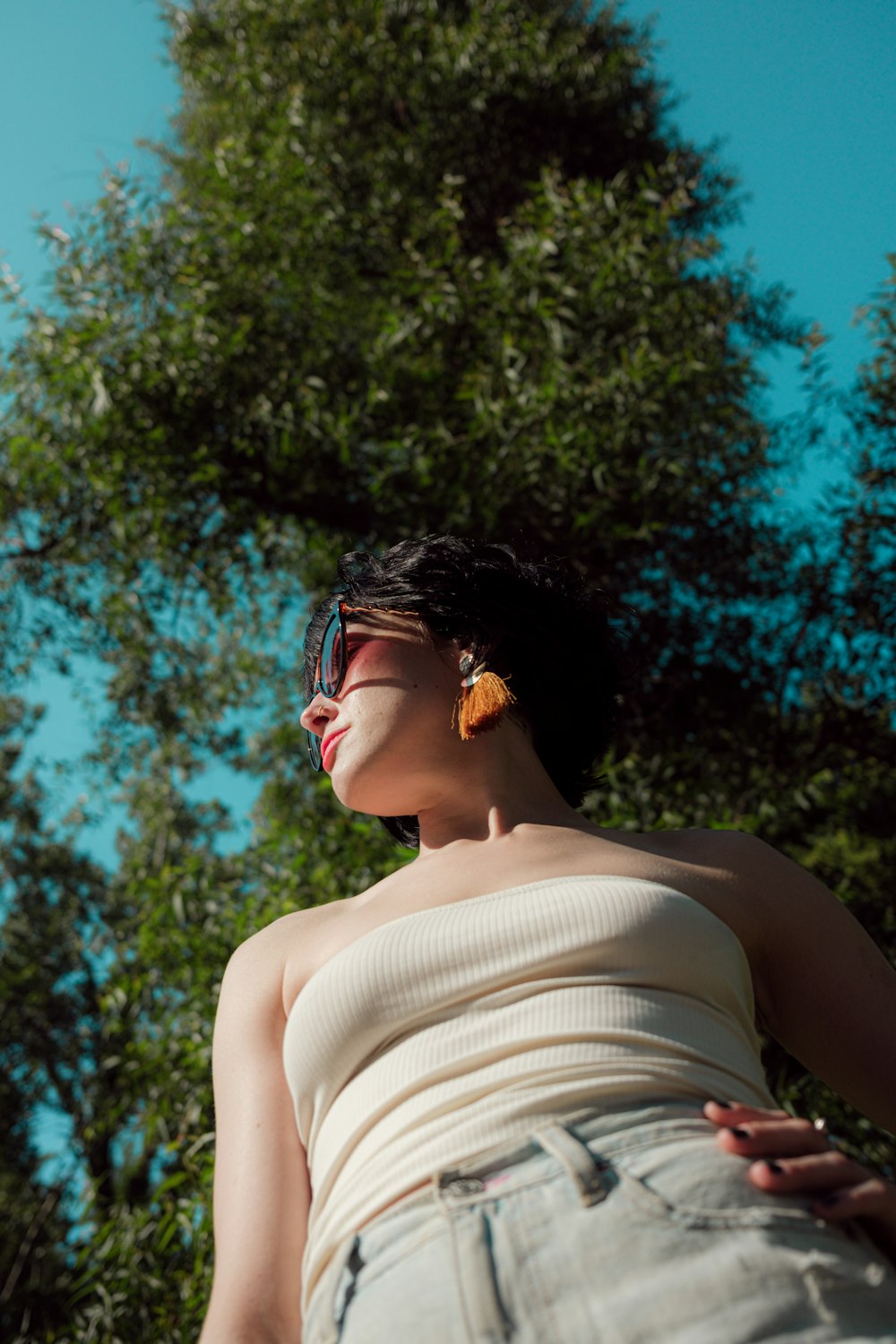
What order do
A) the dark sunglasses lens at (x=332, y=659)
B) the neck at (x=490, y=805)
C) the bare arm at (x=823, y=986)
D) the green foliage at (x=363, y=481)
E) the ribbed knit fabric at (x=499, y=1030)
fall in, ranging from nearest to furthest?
the ribbed knit fabric at (x=499, y=1030) < the bare arm at (x=823, y=986) < the neck at (x=490, y=805) < the dark sunglasses lens at (x=332, y=659) < the green foliage at (x=363, y=481)

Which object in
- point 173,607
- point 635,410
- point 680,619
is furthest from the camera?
point 173,607

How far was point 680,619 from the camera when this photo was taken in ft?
16.6

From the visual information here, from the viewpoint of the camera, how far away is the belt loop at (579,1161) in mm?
1165

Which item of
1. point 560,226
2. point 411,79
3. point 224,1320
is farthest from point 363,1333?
point 411,79

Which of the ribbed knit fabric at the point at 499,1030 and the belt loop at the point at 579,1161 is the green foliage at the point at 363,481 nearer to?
the ribbed knit fabric at the point at 499,1030

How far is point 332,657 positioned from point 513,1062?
963 millimetres

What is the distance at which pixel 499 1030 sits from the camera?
1386 mm

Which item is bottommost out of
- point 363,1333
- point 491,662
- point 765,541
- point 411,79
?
point 363,1333

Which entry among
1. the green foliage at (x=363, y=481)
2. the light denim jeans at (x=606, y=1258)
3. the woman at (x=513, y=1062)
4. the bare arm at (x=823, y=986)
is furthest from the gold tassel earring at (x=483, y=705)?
the green foliage at (x=363, y=481)

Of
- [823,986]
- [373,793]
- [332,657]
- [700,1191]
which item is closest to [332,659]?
[332,657]

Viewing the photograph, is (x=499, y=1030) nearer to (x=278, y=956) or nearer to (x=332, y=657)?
(x=278, y=956)

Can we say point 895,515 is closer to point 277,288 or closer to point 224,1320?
point 277,288

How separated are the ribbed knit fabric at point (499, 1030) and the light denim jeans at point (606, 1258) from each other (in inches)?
2.2

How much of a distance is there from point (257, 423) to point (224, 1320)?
171 inches
